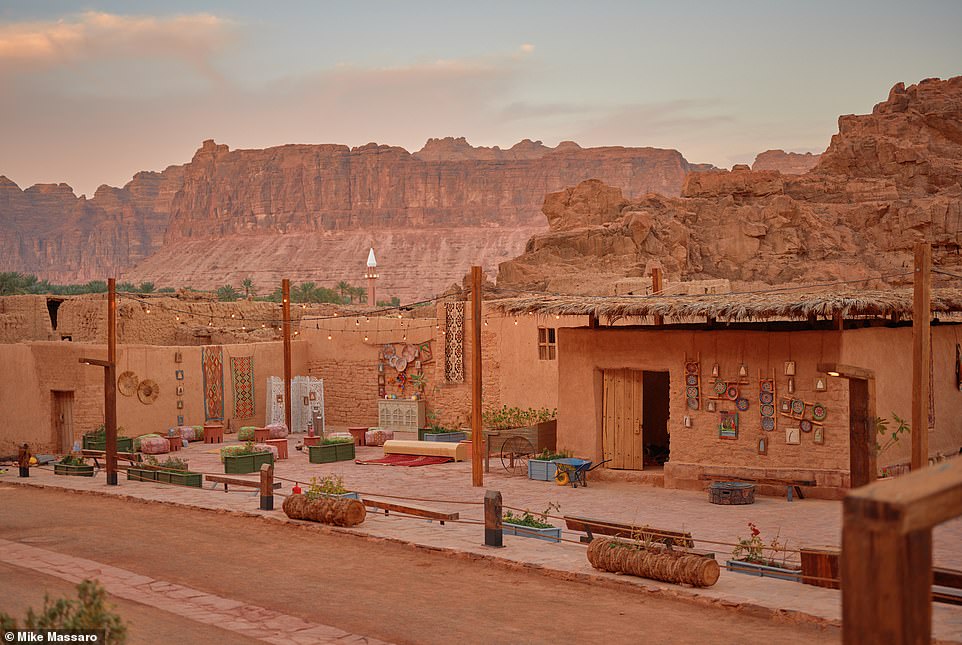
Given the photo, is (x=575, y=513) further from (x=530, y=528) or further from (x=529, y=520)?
(x=530, y=528)

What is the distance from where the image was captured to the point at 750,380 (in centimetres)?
1564

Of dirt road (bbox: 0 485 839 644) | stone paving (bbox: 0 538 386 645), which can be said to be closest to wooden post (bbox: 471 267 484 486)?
dirt road (bbox: 0 485 839 644)

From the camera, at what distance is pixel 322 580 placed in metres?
10.2

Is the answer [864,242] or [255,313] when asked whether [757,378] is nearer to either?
[255,313]

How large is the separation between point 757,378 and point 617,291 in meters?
14.9

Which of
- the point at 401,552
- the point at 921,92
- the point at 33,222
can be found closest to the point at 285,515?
the point at 401,552

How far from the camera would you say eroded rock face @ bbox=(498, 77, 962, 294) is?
1921 inches

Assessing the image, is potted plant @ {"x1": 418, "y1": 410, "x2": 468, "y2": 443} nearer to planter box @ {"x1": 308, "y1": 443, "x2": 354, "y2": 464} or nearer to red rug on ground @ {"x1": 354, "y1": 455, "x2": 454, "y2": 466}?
red rug on ground @ {"x1": 354, "y1": 455, "x2": 454, "y2": 466}

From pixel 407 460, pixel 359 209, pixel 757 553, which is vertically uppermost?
pixel 359 209

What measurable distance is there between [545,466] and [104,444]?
34.1 ft

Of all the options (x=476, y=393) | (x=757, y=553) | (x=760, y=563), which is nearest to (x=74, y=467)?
(x=476, y=393)

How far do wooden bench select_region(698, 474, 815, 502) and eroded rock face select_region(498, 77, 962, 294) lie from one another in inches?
1036

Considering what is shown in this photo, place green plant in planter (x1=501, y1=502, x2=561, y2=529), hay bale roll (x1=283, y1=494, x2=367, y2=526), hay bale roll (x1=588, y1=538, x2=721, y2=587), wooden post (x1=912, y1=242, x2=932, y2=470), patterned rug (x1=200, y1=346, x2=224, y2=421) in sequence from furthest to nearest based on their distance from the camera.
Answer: patterned rug (x1=200, y1=346, x2=224, y2=421)
hay bale roll (x1=283, y1=494, x2=367, y2=526)
green plant in planter (x1=501, y1=502, x2=561, y2=529)
wooden post (x1=912, y1=242, x2=932, y2=470)
hay bale roll (x1=588, y1=538, x2=721, y2=587)

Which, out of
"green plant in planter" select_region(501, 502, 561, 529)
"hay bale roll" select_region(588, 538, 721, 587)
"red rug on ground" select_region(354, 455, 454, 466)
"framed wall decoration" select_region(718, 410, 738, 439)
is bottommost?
"red rug on ground" select_region(354, 455, 454, 466)
